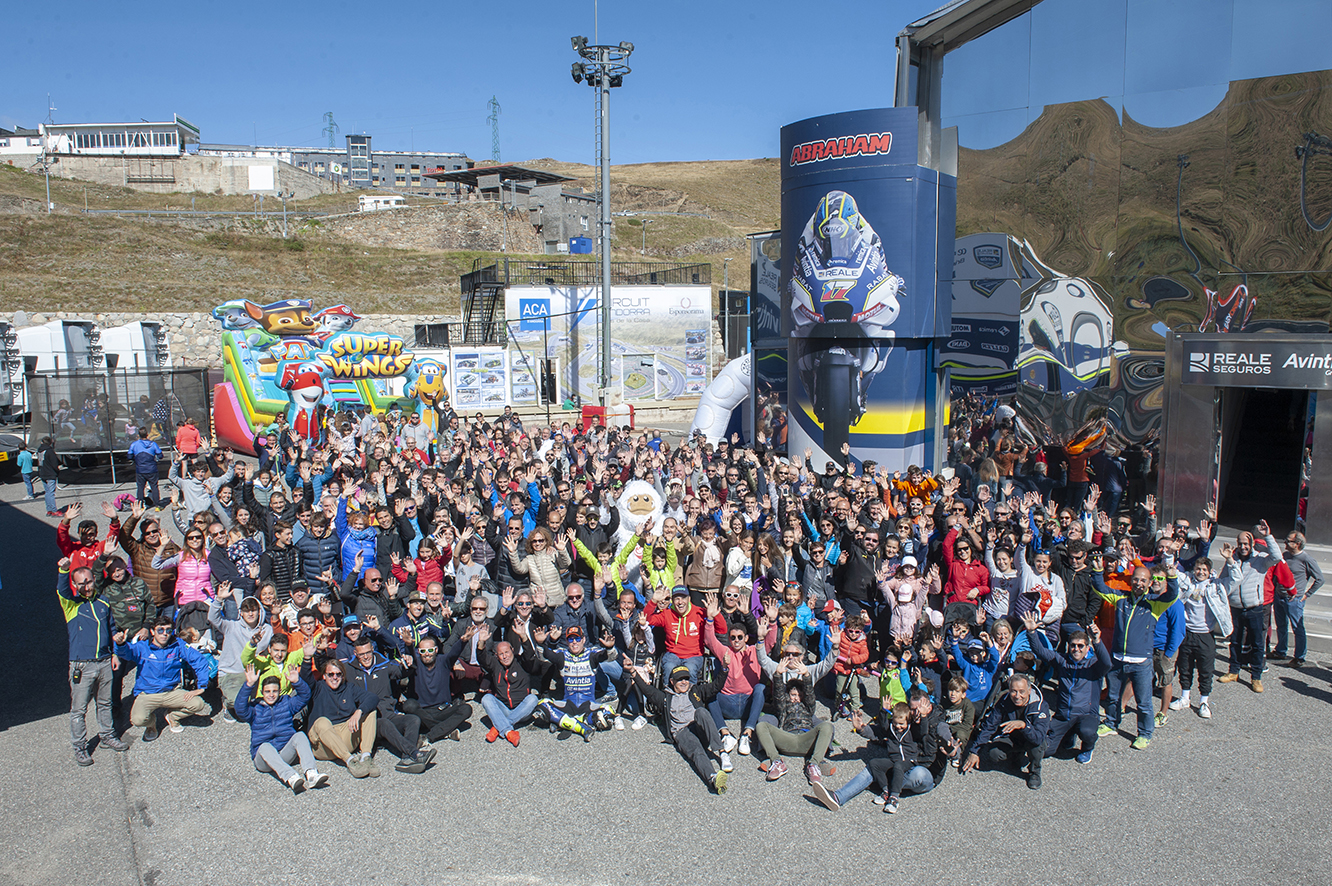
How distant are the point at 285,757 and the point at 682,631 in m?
3.43

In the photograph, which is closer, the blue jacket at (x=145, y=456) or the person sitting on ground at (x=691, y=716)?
the person sitting on ground at (x=691, y=716)

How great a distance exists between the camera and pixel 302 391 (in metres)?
19.0

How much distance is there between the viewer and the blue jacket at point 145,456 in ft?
47.6

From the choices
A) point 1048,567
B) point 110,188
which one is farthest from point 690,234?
point 1048,567

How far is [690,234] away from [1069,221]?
57227 mm

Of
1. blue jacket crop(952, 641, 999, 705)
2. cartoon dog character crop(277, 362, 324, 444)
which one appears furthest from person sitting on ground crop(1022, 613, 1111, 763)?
cartoon dog character crop(277, 362, 324, 444)

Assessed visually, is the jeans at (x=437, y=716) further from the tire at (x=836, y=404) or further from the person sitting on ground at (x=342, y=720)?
the tire at (x=836, y=404)

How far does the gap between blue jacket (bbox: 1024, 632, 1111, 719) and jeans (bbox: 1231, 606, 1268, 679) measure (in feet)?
7.09

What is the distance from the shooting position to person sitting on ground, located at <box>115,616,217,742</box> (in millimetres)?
7137

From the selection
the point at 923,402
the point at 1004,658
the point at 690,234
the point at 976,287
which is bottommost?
the point at 1004,658

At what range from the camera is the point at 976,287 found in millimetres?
15406

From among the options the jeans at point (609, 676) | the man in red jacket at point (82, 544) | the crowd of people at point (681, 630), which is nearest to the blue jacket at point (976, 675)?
the crowd of people at point (681, 630)

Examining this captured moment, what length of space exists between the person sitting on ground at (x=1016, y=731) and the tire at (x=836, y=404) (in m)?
7.94

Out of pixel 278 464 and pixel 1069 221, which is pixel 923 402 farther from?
pixel 278 464
